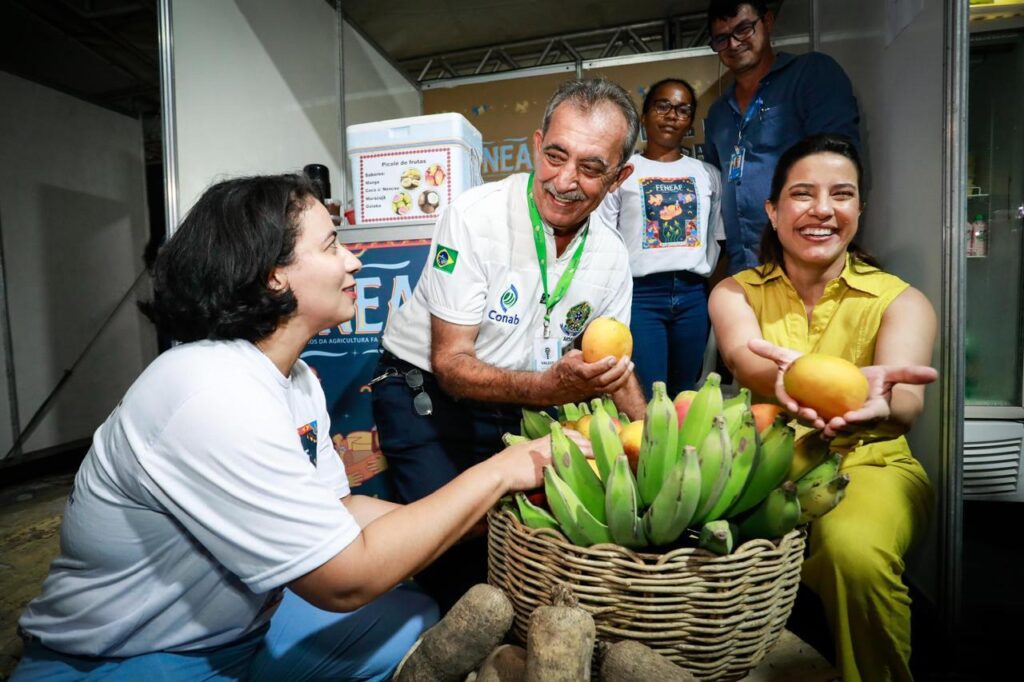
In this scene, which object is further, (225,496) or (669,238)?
(669,238)

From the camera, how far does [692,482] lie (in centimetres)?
86

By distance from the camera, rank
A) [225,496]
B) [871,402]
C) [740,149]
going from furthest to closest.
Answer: [740,149], [871,402], [225,496]

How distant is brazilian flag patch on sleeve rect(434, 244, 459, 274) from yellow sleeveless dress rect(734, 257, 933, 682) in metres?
1.08

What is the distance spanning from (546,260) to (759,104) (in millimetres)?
1604

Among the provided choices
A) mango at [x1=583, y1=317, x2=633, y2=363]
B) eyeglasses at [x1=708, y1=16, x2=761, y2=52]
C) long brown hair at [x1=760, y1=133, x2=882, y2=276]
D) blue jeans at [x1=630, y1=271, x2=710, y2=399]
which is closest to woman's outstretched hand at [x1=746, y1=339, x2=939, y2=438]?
mango at [x1=583, y1=317, x2=633, y2=363]

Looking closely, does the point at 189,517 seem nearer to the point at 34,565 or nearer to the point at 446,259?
the point at 446,259

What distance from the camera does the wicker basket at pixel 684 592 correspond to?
2.83 feet

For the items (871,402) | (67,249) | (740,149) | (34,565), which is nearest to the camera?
(871,402)

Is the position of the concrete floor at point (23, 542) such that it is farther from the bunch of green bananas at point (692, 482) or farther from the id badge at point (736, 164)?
the id badge at point (736, 164)

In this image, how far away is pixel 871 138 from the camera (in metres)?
2.47

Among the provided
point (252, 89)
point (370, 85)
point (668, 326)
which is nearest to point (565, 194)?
point (668, 326)

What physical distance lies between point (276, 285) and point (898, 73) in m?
2.53

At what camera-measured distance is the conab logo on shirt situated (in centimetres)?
193

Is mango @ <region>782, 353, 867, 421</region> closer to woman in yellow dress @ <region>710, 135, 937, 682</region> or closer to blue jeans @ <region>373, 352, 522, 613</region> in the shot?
woman in yellow dress @ <region>710, 135, 937, 682</region>
